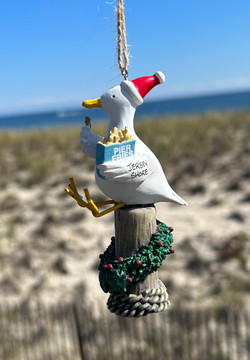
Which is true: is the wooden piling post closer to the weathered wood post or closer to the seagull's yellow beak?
the weathered wood post

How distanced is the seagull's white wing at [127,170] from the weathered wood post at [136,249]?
0.57 feet

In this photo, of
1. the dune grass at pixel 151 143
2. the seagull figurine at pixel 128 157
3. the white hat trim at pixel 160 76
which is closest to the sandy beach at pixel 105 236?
the dune grass at pixel 151 143

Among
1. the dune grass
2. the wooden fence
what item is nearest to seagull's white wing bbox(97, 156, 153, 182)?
the wooden fence

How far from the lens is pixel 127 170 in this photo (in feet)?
5.83

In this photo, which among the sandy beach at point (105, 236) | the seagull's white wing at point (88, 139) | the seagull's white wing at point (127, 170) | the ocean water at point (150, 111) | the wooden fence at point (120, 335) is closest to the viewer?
the seagull's white wing at point (127, 170)

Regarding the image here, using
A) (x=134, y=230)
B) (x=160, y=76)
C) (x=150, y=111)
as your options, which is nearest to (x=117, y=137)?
(x=160, y=76)

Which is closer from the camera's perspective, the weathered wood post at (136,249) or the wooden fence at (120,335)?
the weathered wood post at (136,249)

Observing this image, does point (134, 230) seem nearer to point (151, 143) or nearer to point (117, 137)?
point (117, 137)

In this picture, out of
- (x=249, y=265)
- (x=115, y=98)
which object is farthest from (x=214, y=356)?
(x=115, y=98)

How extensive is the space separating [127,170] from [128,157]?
61mm

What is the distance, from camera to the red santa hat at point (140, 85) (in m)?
1.84

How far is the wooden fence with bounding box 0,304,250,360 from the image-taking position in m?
3.84

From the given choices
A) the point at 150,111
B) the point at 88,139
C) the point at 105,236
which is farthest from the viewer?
the point at 150,111

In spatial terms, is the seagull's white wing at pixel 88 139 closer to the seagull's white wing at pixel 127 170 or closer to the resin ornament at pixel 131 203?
the resin ornament at pixel 131 203
